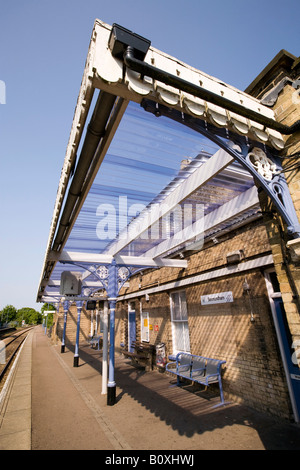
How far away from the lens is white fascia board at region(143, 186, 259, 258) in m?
4.81

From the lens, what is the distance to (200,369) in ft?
20.8

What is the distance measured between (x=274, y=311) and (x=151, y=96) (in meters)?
4.62

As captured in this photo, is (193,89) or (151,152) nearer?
(193,89)

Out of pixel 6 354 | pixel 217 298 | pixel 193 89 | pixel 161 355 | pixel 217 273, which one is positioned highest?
pixel 193 89

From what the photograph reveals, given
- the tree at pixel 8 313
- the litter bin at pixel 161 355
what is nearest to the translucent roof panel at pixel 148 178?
the litter bin at pixel 161 355

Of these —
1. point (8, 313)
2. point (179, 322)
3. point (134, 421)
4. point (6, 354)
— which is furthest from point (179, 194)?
point (8, 313)

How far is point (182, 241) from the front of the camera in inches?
263

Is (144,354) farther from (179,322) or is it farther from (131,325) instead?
(179,322)

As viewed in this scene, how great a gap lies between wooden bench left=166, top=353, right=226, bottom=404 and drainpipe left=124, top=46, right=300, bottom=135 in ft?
17.9

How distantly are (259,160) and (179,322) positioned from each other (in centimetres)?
696
